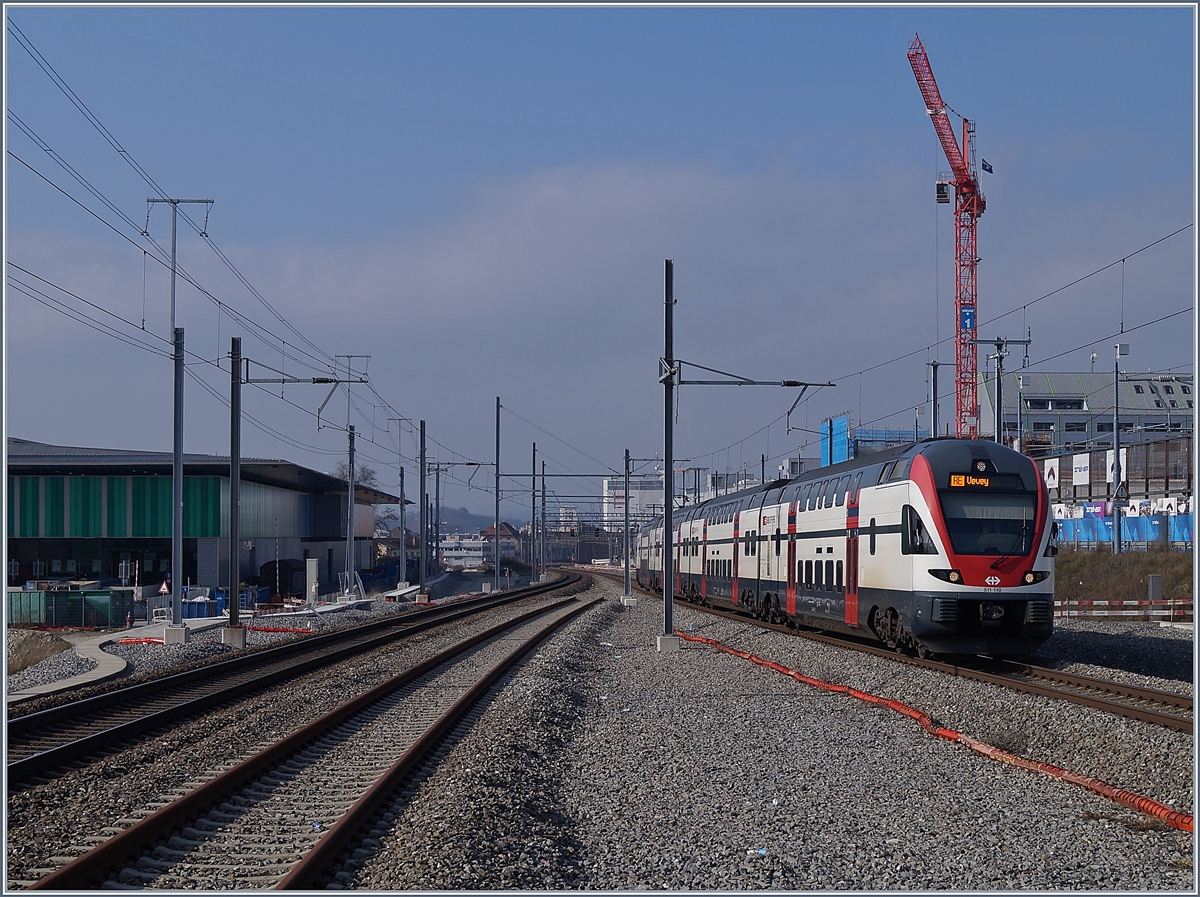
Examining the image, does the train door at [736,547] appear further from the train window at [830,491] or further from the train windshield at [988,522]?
the train windshield at [988,522]

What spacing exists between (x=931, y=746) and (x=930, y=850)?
4.34 meters

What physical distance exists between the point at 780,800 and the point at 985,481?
10.4 m

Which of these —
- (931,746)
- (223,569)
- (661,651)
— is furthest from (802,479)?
(223,569)

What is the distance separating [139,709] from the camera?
49.4 ft

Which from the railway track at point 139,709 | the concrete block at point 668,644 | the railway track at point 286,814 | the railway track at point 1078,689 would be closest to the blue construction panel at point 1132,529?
the concrete block at point 668,644

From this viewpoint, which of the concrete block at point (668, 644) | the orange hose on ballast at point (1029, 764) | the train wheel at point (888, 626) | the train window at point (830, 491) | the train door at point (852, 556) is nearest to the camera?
the orange hose on ballast at point (1029, 764)

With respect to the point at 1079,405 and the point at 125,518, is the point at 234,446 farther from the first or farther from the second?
the point at 1079,405

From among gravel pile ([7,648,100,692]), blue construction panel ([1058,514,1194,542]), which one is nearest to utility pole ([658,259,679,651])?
gravel pile ([7,648,100,692])

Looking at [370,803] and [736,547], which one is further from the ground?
[736,547]

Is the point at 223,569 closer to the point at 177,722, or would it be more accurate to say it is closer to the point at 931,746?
the point at 177,722

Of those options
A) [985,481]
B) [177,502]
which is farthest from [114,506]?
[985,481]

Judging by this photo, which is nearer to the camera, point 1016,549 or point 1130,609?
point 1016,549

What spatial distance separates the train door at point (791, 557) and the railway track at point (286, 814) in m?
13.0

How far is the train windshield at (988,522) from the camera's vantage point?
58.9 feet
